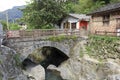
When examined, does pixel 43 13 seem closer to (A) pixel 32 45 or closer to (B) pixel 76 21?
(B) pixel 76 21

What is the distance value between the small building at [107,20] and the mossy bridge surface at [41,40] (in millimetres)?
3342

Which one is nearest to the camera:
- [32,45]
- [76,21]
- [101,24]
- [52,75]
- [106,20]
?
[32,45]

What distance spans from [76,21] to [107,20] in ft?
35.9

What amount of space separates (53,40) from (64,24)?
16.4 metres

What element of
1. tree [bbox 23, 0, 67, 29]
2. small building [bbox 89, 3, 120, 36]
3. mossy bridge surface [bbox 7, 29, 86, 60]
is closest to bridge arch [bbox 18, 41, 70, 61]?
mossy bridge surface [bbox 7, 29, 86, 60]

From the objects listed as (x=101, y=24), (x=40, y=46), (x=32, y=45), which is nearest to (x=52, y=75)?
(x=40, y=46)

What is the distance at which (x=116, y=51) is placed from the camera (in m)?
23.1

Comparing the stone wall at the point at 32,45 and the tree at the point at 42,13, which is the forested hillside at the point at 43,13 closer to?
the tree at the point at 42,13

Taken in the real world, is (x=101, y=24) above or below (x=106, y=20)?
below

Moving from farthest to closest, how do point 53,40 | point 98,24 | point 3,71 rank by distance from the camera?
point 98,24
point 53,40
point 3,71

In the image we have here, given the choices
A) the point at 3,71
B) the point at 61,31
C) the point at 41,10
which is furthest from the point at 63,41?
the point at 3,71

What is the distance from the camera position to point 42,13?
120 feet

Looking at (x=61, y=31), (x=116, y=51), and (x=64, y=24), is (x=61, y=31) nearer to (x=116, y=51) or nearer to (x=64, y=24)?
(x=116, y=51)

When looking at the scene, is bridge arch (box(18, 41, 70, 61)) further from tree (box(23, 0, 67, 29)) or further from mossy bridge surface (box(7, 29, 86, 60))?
tree (box(23, 0, 67, 29))
